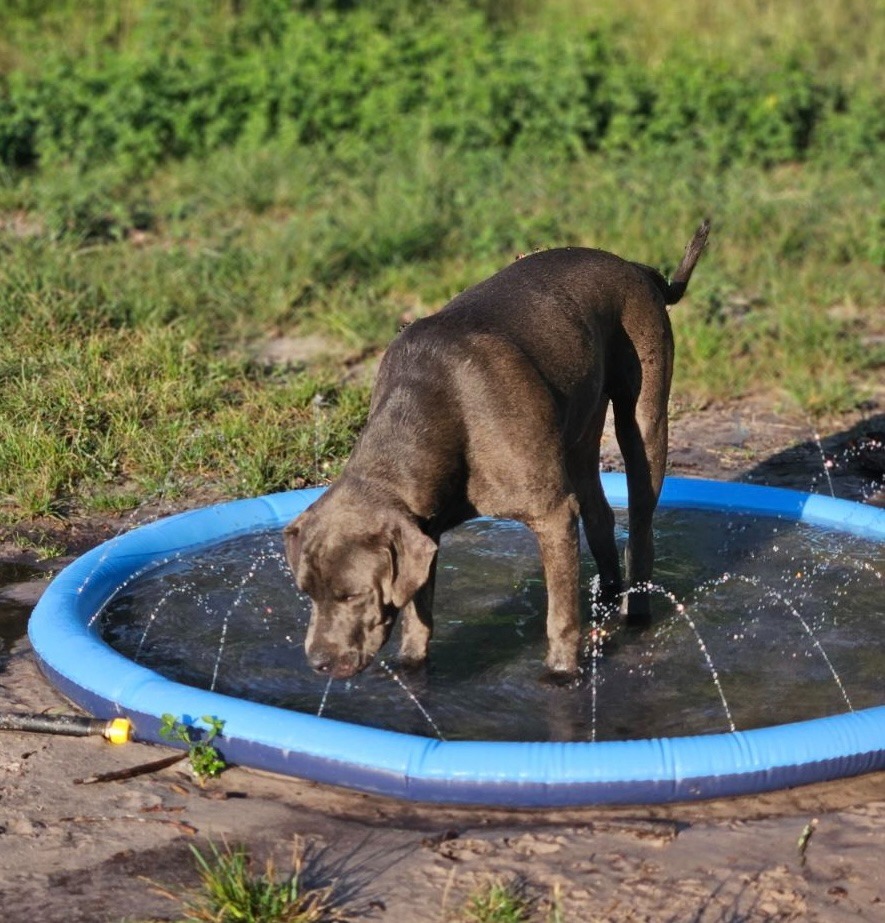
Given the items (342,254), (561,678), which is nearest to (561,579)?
(561,678)

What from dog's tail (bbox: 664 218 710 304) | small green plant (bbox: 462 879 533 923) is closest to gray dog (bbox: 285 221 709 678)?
dog's tail (bbox: 664 218 710 304)

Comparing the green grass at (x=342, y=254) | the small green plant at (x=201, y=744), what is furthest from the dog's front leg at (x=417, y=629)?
the green grass at (x=342, y=254)

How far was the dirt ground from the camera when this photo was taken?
4.14m

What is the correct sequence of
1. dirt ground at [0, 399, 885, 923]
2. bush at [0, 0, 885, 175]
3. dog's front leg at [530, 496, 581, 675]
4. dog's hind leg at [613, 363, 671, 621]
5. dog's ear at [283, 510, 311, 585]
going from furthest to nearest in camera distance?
bush at [0, 0, 885, 175]
dog's hind leg at [613, 363, 671, 621]
dog's front leg at [530, 496, 581, 675]
dog's ear at [283, 510, 311, 585]
dirt ground at [0, 399, 885, 923]

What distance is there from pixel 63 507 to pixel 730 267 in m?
5.17

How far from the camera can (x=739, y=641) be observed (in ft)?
20.5

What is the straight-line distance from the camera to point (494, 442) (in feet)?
17.3

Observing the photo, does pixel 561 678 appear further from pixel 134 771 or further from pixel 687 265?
pixel 687 265

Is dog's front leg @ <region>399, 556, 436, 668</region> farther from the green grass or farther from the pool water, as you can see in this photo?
the green grass

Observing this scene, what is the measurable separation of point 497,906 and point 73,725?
1.82 meters

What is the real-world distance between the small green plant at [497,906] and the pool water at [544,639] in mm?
1233

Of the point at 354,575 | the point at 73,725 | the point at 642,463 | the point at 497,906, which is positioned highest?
the point at 354,575

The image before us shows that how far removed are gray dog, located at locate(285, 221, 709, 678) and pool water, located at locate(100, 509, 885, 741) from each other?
0.25 meters

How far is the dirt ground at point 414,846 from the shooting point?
4.14 meters
